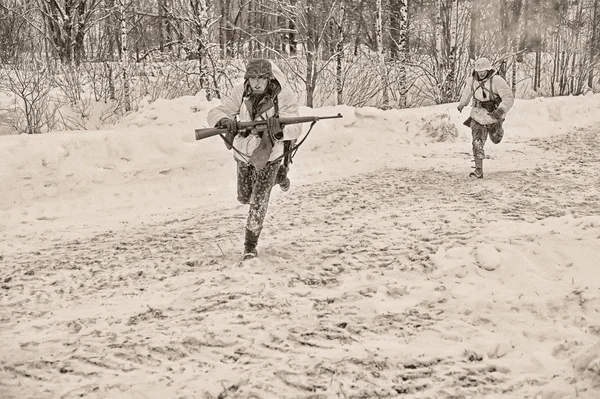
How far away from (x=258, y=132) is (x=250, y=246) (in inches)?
40.6

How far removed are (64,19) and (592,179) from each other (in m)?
18.4

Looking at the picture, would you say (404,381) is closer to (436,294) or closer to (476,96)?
(436,294)

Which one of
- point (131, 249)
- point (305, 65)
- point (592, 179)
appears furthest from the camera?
point (305, 65)

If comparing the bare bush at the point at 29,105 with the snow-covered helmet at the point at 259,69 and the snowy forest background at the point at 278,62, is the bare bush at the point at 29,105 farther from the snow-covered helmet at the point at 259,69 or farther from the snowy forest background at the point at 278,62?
the snow-covered helmet at the point at 259,69

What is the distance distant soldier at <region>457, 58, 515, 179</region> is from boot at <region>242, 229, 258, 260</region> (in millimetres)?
4345

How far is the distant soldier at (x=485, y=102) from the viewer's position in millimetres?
8500

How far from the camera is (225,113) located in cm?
529

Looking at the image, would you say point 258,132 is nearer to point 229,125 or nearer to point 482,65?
point 229,125

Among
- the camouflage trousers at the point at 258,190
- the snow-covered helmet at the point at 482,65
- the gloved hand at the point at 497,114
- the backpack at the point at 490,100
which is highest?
the snow-covered helmet at the point at 482,65

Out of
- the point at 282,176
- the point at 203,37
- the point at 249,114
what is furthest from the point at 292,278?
the point at 203,37

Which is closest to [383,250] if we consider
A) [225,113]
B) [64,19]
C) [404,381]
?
[225,113]

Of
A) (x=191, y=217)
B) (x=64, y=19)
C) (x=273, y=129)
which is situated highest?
(x=64, y=19)

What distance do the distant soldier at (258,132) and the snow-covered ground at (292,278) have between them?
56 centimetres

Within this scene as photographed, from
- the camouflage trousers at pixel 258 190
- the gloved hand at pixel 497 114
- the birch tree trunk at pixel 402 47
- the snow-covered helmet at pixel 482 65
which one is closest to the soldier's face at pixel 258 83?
the camouflage trousers at pixel 258 190
